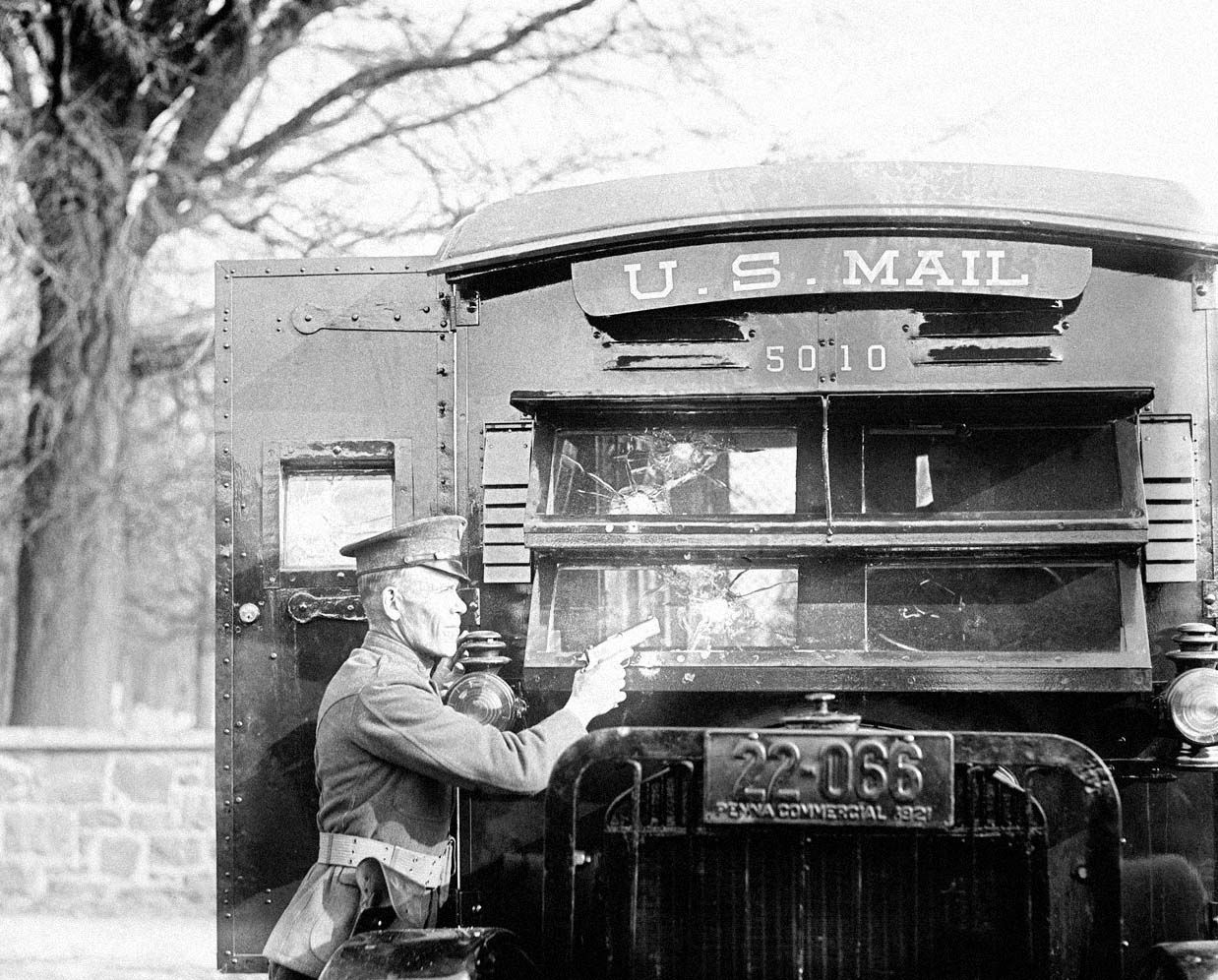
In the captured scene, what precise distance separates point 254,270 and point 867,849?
2.85 meters

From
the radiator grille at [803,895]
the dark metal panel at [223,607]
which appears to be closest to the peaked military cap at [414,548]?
the dark metal panel at [223,607]

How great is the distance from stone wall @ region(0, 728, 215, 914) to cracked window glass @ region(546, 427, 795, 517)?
22.3ft

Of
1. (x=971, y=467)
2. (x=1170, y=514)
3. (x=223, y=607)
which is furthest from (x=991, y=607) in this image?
(x=223, y=607)

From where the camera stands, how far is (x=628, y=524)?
4.85m

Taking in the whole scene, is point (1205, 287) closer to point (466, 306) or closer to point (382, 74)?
point (466, 306)

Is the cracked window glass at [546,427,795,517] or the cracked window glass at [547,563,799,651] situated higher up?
the cracked window glass at [546,427,795,517]

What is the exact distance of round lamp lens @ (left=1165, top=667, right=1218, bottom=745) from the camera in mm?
4539

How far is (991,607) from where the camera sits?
479cm

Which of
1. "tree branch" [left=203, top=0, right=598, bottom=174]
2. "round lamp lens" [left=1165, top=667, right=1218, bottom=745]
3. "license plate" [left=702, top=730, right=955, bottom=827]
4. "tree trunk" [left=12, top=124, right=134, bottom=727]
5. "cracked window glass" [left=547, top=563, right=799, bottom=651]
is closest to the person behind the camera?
"license plate" [left=702, top=730, right=955, bottom=827]

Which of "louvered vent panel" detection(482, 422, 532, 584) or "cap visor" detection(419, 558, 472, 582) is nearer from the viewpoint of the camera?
"cap visor" detection(419, 558, 472, 582)

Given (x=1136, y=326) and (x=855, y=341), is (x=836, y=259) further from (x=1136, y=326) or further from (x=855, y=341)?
(x=1136, y=326)

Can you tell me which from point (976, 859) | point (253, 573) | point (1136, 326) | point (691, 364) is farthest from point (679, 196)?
point (976, 859)

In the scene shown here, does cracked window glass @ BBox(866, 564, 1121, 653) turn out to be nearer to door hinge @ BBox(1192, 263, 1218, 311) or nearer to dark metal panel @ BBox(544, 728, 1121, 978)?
dark metal panel @ BBox(544, 728, 1121, 978)

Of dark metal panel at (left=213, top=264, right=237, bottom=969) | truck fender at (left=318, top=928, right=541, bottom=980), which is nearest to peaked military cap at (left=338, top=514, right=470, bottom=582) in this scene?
dark metal panel at (left=213, top=264, right=237, bottom=969)
